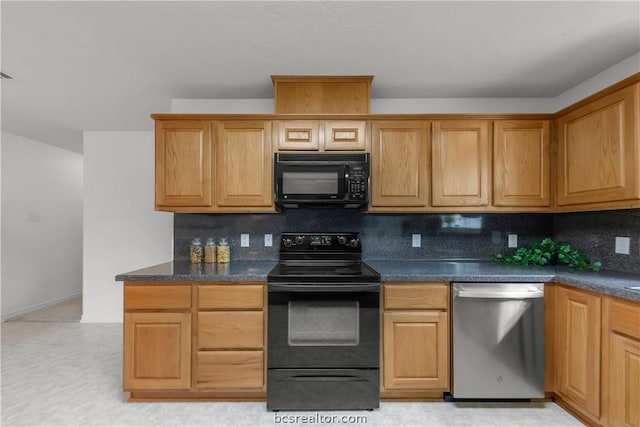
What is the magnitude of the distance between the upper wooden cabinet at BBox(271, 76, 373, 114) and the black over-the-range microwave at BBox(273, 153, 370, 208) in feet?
1.40

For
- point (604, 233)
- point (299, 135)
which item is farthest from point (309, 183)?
point (604, 233)

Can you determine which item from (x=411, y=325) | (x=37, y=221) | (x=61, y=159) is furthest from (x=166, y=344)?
(x=61, y=159)

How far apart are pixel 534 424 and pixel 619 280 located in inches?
40.7

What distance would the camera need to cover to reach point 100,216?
12.7 feet

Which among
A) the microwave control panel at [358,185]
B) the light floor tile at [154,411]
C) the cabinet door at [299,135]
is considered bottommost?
the light floor tile at [154,411]

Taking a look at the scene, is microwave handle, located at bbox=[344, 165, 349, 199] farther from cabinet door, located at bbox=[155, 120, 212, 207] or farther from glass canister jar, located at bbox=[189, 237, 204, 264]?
glass canister jar, located at bbox=[189, 237, 204, 264]

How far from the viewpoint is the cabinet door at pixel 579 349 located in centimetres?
179

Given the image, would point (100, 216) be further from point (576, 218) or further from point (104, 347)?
point (576, 218)

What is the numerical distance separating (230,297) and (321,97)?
1718 millimetres

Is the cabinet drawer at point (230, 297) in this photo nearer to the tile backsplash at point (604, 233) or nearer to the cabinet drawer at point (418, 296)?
the cabinet drawer at point (418, 296)

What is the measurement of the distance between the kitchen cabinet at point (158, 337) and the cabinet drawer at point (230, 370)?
4.3 inches

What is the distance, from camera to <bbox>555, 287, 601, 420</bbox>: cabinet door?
179 cm

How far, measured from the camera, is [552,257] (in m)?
2.54

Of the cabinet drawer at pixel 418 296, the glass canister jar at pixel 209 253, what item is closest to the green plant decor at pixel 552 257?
the cabinet drawer at pixel 418 296
